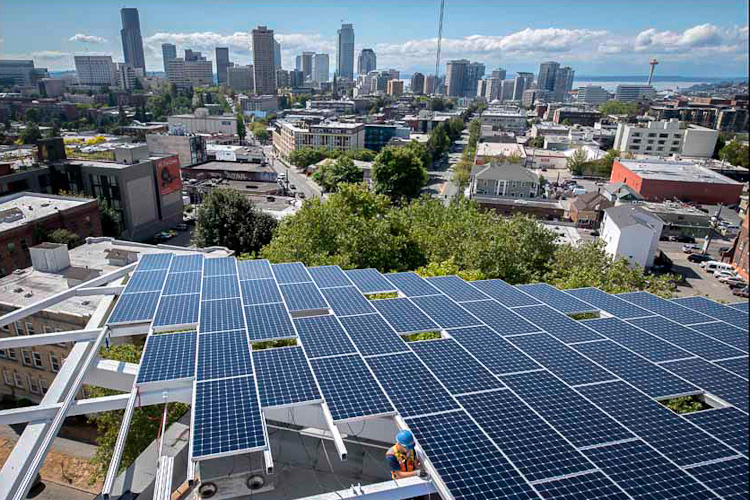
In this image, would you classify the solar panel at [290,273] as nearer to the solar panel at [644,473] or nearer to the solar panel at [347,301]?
the solar panel at [347,301]

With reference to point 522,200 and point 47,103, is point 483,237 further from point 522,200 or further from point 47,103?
point 47,103

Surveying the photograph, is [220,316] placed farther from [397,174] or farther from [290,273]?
[397,174]

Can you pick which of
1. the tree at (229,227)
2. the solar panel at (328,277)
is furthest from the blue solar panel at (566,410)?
the tree at (229,227)

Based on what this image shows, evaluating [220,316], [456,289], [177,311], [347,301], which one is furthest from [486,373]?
[177,311]

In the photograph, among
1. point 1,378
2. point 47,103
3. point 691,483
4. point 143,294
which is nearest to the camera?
point 691,483

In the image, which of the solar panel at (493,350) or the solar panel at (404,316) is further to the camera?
the solar panel at (404,316)

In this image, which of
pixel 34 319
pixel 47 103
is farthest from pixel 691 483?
pixel 47 103

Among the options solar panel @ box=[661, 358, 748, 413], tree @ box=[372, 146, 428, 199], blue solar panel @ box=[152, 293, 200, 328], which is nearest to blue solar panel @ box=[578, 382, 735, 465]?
solar panel @ box=[661, 358, 748, 413]
